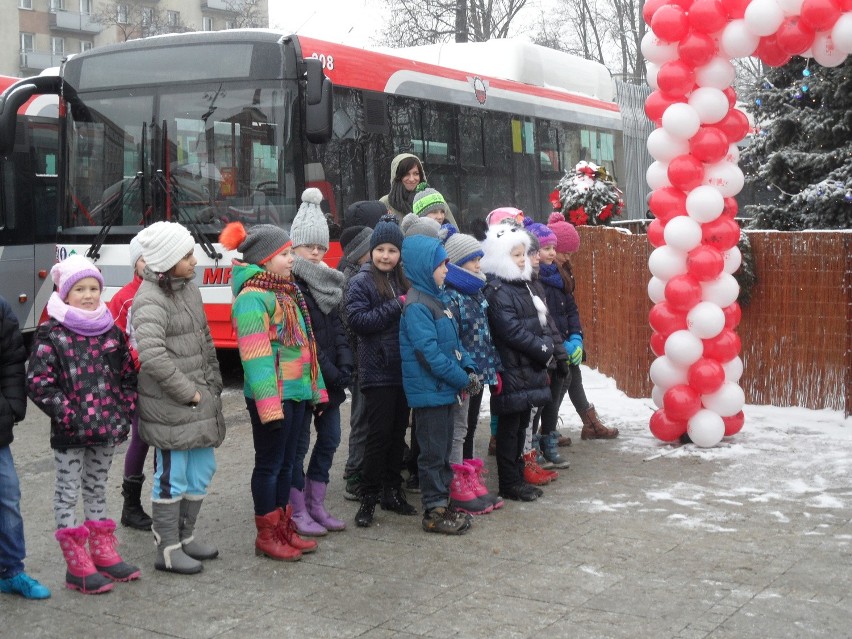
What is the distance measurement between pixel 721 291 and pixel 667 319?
449 millimetres

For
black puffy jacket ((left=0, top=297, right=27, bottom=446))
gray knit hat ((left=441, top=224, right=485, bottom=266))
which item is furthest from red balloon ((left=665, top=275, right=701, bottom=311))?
black puffy jacket ((left=0, top=297, right=27, bottom=446))

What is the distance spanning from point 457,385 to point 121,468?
10.1 feet

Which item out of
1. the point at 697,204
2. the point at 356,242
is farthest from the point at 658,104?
the point at 356,242

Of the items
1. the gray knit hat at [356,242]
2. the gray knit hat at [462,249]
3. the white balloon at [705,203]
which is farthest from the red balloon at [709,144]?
the gray knit hat at [356,242]

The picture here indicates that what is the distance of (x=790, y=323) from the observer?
9.38 meters

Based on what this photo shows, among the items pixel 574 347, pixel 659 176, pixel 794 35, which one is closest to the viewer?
pixel 794 35

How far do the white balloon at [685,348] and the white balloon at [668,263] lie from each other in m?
0.44

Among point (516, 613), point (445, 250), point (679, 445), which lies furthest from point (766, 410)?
point (516, 613)

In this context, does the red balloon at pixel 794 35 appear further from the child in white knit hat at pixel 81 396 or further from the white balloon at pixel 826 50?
the child in white knit hat at pixel 81 396

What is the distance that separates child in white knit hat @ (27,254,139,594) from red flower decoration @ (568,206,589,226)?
9.00 m

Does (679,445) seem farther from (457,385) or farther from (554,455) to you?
(457,385)

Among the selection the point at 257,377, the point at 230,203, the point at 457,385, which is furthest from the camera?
the point at 230,203

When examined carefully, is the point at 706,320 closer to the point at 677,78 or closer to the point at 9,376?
the point at 677,78

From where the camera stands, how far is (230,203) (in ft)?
36.4
